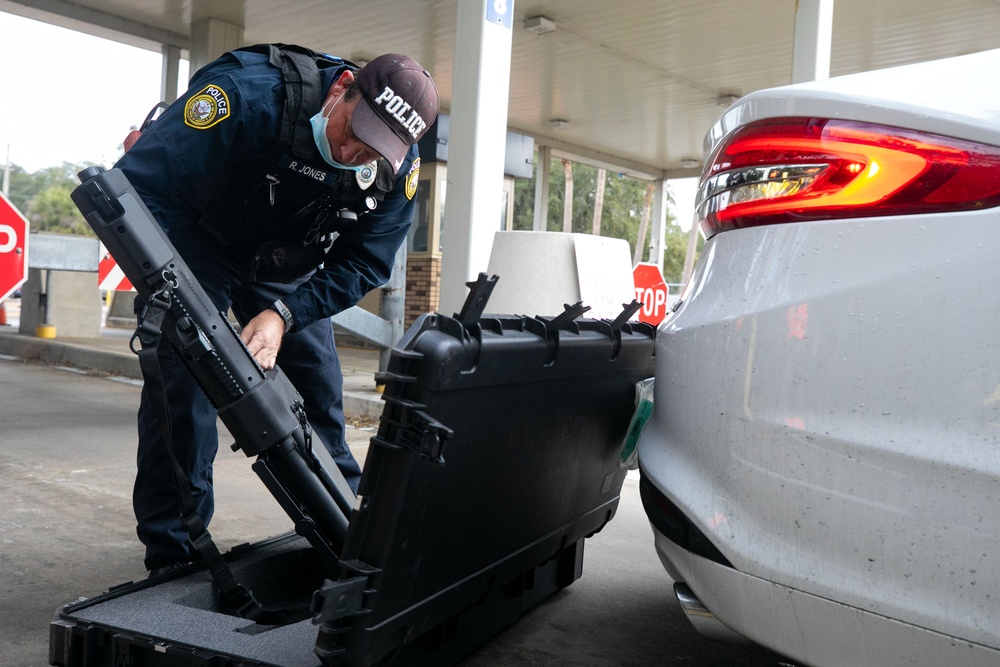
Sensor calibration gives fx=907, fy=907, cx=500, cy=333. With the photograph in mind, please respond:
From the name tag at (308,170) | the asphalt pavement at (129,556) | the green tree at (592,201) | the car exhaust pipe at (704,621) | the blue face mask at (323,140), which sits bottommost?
the asphalt pavement at (129,556)

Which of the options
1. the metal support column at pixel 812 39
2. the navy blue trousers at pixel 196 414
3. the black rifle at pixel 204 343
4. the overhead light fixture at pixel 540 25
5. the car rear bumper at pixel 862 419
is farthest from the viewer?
the overhead light fixture at pixel 540 25

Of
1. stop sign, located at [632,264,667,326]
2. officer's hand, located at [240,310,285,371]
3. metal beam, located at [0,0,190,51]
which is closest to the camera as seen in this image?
officer's hand, located at [240,310,285,371]

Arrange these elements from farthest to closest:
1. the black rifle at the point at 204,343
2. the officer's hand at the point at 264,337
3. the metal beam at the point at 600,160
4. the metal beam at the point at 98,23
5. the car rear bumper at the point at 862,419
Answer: the metal beam at the point at 600,160 < the metal beam at the point at 98,23 < the officer's hand at the point at 264,337 < the black rifle at the point at 204,343 < the car rear bumper at the point at 862,419

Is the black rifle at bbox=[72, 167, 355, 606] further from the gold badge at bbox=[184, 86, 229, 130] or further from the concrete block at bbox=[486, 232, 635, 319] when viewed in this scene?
the concrete block at bbox=[486, 232, 635, 319]

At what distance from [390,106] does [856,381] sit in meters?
1.43

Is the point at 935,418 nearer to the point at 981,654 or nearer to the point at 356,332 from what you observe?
the point at 981,654

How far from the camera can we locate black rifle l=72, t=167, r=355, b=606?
6.73ft

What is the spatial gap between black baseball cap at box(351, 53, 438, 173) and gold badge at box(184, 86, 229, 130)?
13.2 inches

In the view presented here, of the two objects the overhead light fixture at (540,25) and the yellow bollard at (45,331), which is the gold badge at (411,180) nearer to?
the overhead light fixture at (540,25)

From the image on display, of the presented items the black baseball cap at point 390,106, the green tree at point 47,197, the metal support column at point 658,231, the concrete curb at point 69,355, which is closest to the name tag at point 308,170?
the black baseball cap at point 390,106

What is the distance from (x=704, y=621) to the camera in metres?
1.61

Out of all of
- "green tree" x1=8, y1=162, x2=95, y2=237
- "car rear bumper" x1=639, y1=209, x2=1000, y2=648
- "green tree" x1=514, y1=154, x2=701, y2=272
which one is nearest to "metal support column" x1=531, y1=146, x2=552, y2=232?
"car rear bumper" x1=639, y1=209, x2=1000, y2=648

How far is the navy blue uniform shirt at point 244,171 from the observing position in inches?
90.2

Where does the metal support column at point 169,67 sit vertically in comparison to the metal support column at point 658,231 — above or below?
above
